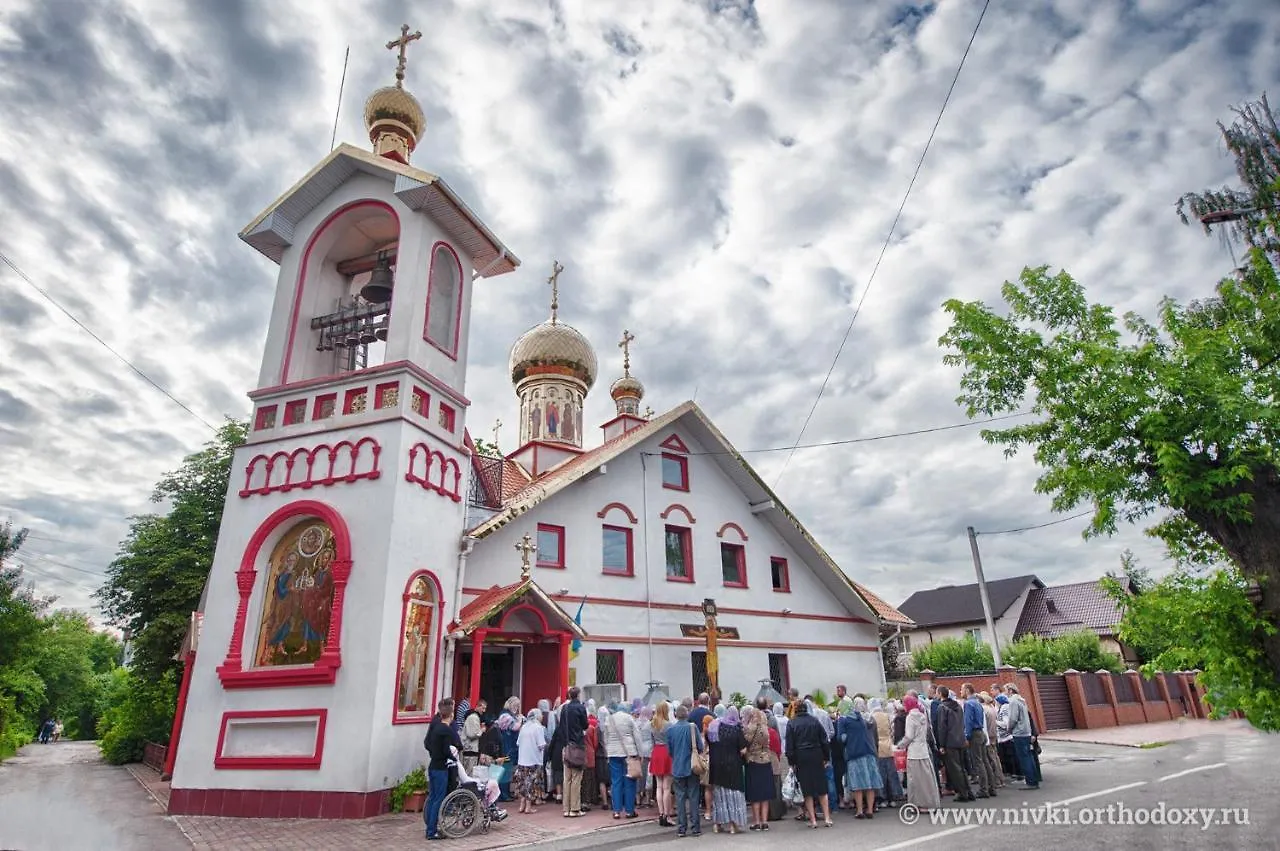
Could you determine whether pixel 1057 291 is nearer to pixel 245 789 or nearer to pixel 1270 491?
pixel 1270 491

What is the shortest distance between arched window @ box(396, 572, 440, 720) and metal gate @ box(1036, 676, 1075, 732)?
783 inches

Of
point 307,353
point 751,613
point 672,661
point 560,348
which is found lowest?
point 672,661

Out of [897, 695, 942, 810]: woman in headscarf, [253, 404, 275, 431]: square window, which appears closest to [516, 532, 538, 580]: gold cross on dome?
[253, 404, 275, 431]: square window

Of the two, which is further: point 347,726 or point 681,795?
point 347,726

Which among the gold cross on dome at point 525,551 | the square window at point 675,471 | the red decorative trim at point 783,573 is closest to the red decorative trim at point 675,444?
the square window at point 675,471

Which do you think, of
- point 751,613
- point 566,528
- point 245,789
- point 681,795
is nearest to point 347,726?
point 245,789

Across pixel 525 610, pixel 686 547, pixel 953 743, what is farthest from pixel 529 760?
pixel 686 547

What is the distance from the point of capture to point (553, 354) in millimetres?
25203

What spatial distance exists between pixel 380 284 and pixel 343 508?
5.04 metres

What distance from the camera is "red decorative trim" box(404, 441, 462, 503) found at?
1316 cm

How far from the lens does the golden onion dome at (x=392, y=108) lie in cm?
1659

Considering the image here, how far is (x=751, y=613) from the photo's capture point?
2034cm

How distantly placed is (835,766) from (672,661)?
6962mm

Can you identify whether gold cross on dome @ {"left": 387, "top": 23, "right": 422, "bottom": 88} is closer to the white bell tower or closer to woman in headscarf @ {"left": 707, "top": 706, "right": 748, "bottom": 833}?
the white bell tower
